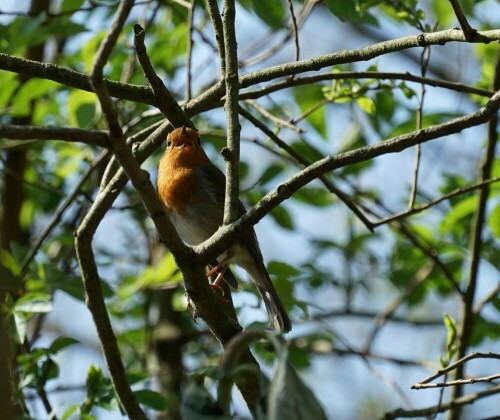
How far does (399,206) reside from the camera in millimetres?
7488

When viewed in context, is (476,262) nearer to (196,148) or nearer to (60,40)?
(196,148)

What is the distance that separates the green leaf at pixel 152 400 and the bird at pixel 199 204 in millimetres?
801

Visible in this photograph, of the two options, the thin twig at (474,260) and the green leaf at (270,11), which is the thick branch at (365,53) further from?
the thin twig at (474,260)

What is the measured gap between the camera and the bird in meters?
4.70

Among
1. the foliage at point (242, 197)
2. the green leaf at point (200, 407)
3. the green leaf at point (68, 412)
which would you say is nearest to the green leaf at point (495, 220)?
the foliage at point (242, 197)

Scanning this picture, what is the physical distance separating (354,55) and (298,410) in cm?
188

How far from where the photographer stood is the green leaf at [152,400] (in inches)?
156

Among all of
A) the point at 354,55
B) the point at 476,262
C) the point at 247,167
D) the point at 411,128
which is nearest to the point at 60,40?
the point at 247,167

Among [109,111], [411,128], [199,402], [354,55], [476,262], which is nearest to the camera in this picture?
[199,402]

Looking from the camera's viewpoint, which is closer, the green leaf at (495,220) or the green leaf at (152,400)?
the green leaf at (152,400)

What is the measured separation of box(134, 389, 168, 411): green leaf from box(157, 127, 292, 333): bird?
80 cm

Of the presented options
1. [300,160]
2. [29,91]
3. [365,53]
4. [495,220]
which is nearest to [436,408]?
[300,160]

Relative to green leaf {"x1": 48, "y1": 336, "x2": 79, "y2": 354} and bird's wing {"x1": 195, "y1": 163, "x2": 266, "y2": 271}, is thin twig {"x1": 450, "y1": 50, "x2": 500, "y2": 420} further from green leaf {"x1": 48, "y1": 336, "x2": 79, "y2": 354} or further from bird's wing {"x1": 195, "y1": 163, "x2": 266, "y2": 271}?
green leaf {"x1": 48, "y1": 336, "x2": 79, "y2": 354}

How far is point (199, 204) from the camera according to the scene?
5.07 meters
